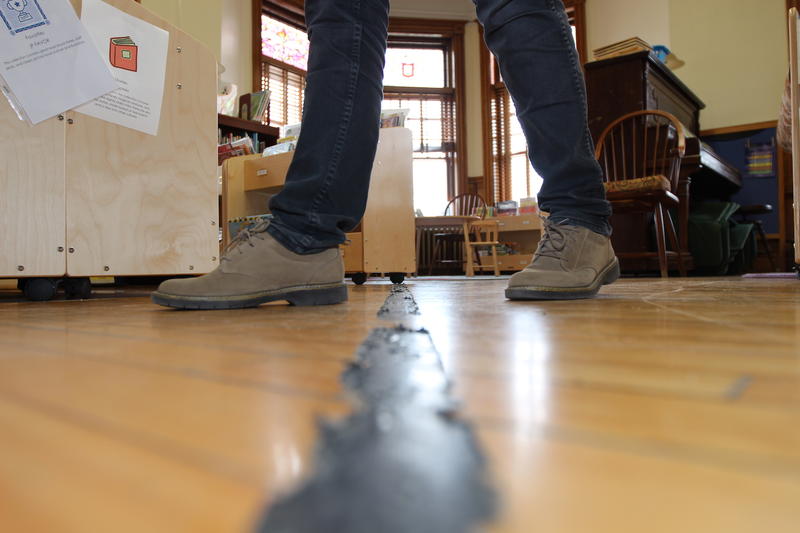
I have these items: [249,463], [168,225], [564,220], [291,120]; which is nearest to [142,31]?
[168,225]

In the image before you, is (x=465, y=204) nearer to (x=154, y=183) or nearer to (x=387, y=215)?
(x=387, y=215)

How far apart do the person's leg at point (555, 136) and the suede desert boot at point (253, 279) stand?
287 millimetres

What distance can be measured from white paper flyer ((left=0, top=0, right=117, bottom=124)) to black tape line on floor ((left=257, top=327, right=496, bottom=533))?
111 centimetres

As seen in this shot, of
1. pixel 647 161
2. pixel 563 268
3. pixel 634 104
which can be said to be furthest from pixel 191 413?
pixel 634 104

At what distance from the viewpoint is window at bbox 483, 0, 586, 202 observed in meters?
5.86

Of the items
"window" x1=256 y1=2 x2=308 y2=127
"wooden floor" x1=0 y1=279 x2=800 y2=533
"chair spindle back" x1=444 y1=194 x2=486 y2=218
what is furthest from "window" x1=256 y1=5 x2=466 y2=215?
"wooden floor" x1=0 y1=279 x2=800 y2=533

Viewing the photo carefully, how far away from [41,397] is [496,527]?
0.20 metres

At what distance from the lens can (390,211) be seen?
2.28 meters

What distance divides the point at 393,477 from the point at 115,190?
118 cm

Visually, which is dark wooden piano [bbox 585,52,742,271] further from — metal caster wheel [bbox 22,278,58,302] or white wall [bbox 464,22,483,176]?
white wall [bbox 464,22,483,176]

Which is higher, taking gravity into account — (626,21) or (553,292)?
(626,21)

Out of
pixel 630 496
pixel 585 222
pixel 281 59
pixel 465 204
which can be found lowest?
pixel 630 496

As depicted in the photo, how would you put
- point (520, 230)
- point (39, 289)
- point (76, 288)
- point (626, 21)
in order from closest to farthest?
point (39, 289)
point (76, 288)
point (520, 230)
point (626, 21)

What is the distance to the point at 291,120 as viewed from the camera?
218 inches
